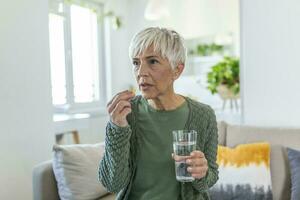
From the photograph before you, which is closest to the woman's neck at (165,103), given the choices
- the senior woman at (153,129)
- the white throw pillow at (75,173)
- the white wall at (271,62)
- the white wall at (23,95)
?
the senior woman at (153,129)

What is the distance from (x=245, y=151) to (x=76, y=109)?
251cm

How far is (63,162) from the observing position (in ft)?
6.23

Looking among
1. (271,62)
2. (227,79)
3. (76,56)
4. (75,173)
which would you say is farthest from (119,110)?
(76,56)

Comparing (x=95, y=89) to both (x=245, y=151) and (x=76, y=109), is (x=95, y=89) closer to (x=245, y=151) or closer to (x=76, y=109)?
(x=76, y=109)

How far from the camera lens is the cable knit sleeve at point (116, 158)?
1.05 meters

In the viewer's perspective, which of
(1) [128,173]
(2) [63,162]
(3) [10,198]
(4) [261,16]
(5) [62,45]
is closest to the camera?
(1) [128,173]

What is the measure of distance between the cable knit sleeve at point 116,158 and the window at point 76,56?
2781 millimetres

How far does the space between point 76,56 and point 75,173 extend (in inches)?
97.5

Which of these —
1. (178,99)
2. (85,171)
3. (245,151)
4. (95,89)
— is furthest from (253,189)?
(95,89)

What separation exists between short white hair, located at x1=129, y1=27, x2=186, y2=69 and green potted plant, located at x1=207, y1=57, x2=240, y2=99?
2331 millimetres

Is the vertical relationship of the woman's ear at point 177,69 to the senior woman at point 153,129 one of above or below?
above

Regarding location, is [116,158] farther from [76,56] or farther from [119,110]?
[76,56]

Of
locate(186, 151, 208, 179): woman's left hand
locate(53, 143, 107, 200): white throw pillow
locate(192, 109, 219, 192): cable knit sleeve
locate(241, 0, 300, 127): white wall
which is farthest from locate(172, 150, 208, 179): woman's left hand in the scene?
locate(241, 0, 300, 127): white wall

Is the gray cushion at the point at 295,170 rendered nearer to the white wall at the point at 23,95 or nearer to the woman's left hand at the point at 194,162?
the woman's left hand at the point at 194,162
